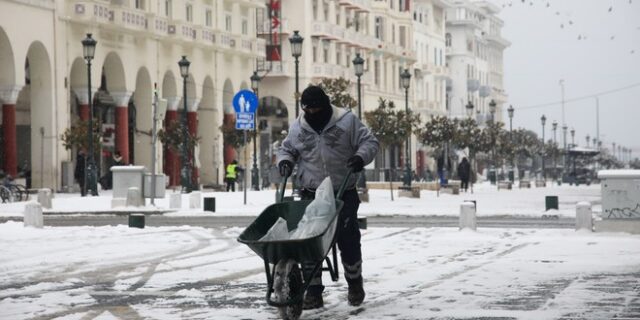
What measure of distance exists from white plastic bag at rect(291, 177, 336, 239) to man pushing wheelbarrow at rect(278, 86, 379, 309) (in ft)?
2.32

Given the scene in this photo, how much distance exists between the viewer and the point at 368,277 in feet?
Answer: 51.0

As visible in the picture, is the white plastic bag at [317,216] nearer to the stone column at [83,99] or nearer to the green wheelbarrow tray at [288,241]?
the green wheelbarrow tray at [288,241]

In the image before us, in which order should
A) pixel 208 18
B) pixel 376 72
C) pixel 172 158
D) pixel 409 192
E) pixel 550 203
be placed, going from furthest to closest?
1. pixel 376 72
2. pixel 208 18
3. pixel 172 158
4. pixel 409 192
5. pixel 550 203

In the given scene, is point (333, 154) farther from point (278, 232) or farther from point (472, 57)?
point (472, 57)

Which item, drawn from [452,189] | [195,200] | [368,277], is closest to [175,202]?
[195,200]

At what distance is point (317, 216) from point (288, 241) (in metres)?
0.68

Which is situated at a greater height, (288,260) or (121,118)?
(121,118)

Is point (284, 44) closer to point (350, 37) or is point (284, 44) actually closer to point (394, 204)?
point (350, 37)

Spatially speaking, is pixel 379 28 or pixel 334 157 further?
pixel 379 28

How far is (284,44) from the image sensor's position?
83.2 meters

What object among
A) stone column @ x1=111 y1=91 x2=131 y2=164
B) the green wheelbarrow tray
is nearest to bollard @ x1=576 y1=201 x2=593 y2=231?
the green wheelbarrow tray

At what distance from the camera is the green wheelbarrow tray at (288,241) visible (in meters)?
11.0

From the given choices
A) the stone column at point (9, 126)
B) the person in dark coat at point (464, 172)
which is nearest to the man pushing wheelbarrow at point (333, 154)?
the stone column at point (9, 126)

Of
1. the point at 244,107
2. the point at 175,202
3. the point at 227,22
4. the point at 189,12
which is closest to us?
the point at 175,202
